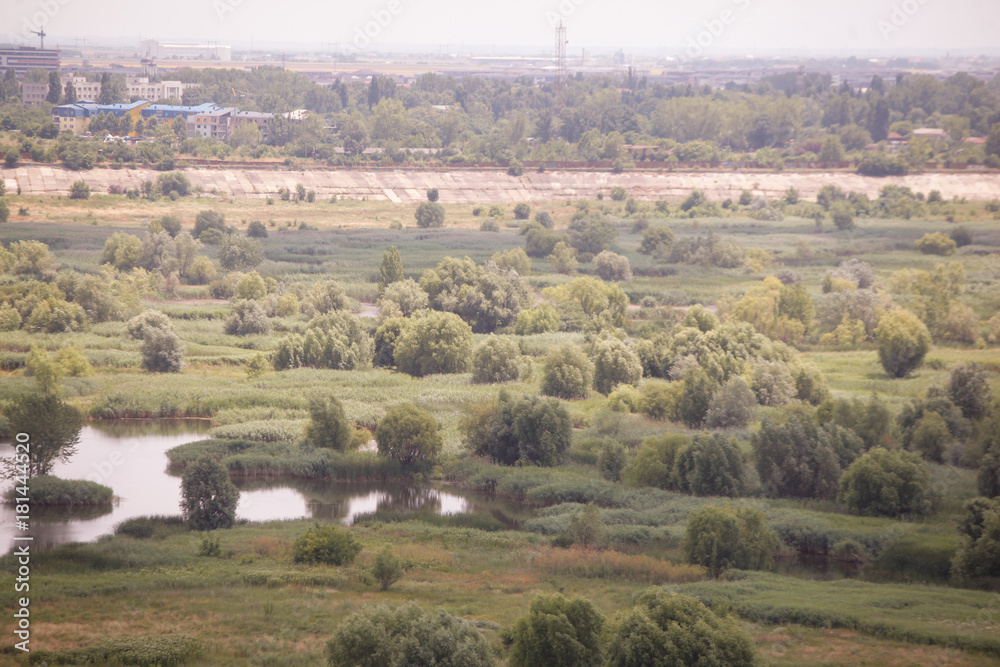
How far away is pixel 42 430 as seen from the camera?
33500 mm

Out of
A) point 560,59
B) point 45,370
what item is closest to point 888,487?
point 45,370

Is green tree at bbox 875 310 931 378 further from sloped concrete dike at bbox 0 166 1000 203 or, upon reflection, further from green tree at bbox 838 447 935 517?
sloped concrete dike at bbox 0 166 1000 203

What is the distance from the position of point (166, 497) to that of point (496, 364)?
57.4 feet

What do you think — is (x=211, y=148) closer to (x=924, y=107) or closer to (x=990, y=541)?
(x=990, y=541)

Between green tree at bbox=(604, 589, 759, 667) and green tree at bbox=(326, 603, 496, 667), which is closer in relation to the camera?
green tree at bbox=(604, 589, 759, 667)

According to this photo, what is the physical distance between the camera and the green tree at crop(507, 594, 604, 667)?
1995 centimetres

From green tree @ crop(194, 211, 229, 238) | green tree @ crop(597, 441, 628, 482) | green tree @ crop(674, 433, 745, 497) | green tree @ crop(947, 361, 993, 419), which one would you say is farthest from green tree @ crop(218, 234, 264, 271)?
green tree @ crop(947, 361, 993, 419)

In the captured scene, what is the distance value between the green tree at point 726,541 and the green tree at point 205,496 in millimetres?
14166

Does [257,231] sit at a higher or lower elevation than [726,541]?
higher

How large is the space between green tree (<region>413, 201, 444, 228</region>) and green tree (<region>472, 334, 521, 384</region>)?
45276 millimetres

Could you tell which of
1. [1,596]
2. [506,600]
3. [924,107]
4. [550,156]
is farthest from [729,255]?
[924,107]

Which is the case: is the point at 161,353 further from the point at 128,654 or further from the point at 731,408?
the point at 128,654

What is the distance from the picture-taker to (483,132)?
473 feet

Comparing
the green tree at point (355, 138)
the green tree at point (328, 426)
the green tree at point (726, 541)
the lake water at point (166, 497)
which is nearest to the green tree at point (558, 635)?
the green tree at point (726, 541)
